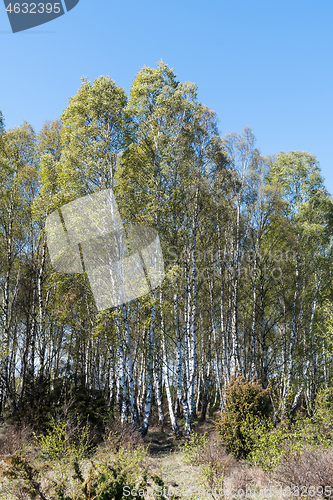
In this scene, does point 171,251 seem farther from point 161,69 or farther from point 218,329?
point 218,329

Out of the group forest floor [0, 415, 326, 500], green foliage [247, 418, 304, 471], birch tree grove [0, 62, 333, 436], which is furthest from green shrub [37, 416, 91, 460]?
green foliage [247, 418, 304, 471]

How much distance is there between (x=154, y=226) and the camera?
10.7 meters

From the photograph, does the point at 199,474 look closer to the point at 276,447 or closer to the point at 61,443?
the point at 276,447

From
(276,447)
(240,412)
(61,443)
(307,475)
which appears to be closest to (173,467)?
(240,412)

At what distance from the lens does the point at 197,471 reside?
6.90 metres

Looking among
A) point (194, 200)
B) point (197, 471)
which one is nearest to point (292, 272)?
point (194, 200)

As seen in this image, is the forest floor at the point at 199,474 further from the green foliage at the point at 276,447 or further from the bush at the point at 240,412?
the bush at the point at 240,412

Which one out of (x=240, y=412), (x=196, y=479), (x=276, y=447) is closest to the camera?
(x=276, y=447)

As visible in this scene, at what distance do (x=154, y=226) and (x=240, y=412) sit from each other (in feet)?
19.3

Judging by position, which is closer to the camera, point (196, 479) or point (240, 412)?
point (196, 479)

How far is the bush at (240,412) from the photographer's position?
7.80 metres

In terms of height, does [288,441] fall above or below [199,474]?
above

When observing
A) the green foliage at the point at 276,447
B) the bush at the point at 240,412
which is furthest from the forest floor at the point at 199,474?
the bush at the point at 240,412

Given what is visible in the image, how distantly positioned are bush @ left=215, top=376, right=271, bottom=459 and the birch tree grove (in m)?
0.78
